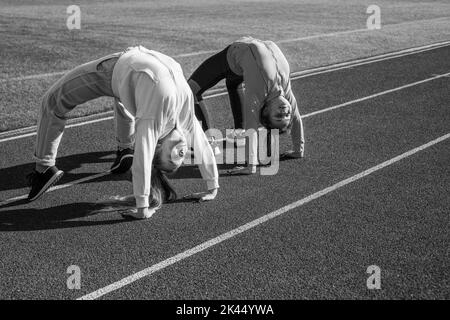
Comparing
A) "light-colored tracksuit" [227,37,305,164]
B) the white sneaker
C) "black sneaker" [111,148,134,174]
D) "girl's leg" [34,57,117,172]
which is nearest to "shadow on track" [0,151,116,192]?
"black sneaker" [111,148,134,174]

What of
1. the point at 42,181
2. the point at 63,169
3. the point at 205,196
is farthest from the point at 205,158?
the point at 63,169

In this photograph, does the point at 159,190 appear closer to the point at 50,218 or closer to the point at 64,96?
the point at 50,218

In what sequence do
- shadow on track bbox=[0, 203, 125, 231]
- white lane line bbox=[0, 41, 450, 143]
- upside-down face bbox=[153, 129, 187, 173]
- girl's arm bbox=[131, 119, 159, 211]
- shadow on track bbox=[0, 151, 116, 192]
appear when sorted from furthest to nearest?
white lane line bbox=[0, 41, 450, 143]
shadow on track bbox=[0, 151, 116, 192]
shadow on track bbox=[0, 203, 125, 231]
upside-down face bbox=[153, 129, 187, 173]
girl's arm bbox=[131, 119, 159, 211]

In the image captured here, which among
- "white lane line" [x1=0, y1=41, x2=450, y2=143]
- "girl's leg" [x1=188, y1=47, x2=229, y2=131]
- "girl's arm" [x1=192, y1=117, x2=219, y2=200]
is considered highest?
"girl's leg" [x1=188, y1=47, x2=229, y2=131]

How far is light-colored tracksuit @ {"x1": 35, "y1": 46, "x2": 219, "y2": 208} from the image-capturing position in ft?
18.5

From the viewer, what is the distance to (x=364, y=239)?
19.6 feet

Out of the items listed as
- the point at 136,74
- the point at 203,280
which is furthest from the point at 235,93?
the point at 203,280

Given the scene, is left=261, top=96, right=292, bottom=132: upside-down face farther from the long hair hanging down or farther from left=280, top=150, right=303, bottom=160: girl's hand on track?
left=280, top=150, right=303, bottom=160: girl's hand on track

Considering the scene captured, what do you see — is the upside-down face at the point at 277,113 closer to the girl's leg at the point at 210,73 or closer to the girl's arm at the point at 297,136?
the girl's arm at the point at 297,136

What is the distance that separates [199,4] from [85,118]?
25.4 m

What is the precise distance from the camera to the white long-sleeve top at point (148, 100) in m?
5.62

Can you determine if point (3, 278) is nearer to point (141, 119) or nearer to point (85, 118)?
point (141, 119)

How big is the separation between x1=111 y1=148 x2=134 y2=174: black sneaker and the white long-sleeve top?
5.81 ft

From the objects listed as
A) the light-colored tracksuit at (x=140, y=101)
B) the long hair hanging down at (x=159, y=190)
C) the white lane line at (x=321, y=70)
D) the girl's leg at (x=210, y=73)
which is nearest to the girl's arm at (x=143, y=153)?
the light-colored tracksuit at (x=140, y=101)
